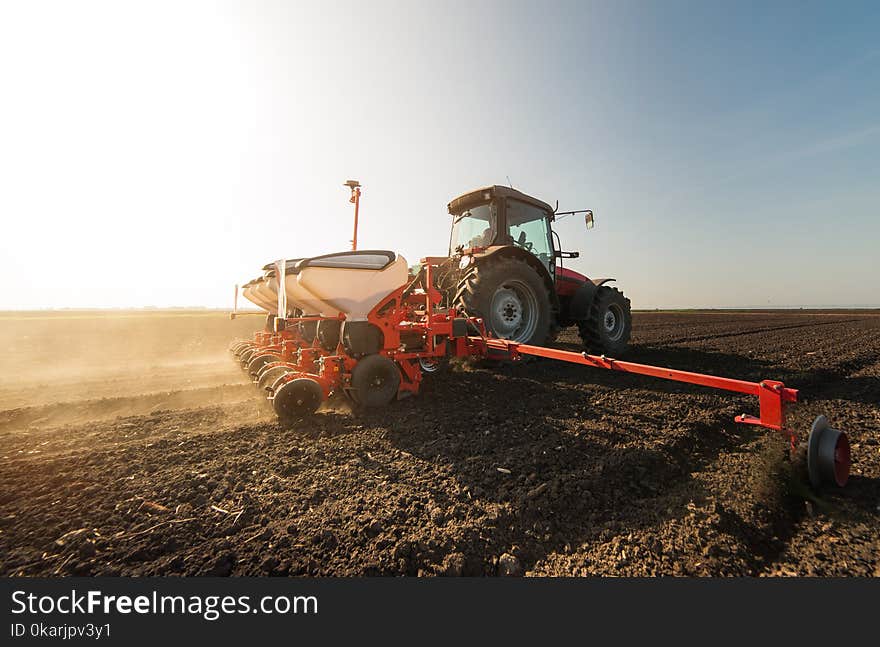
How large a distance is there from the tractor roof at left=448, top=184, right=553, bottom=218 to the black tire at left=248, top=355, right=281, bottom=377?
3.95 meters

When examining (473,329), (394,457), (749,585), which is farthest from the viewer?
(473,329)

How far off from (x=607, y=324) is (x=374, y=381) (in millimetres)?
5105

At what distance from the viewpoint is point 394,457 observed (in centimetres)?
292

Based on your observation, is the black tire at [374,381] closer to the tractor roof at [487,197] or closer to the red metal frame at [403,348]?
the red metal frame at [403,348]

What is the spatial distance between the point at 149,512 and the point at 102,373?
7.48m

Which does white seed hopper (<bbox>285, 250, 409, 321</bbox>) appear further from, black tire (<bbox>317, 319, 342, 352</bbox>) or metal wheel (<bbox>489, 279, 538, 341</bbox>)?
metal wheel (<bbox>489, 279, 538, 341</bbox>)

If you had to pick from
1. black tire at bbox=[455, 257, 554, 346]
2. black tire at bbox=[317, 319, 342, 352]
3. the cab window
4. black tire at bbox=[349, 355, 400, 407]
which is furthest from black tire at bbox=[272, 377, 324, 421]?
the cab window

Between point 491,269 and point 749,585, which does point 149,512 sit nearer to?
point 749,585

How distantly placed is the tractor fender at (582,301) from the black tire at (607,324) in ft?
0.21

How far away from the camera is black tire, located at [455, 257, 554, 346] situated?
5148 mm

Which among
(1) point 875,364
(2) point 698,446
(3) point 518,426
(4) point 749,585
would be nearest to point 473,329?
(3) point 518,426

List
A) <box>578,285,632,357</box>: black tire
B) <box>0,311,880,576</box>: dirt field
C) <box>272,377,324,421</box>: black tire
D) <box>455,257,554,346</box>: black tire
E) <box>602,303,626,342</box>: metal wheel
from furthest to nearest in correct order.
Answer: <box>602,303,626,342</box>: metal wheel → <box>578,285,632,357</box>: black tire → <box>455,257,554,346</box>: black tire → <box>272,377,324,421</box>: black tire → <box>0,311,880,576</box>: dirt field

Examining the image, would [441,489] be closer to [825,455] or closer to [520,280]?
[825,455]

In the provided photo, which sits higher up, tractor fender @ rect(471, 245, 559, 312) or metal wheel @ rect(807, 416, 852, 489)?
A: tractor fender @ rect(471, 245, 559, 312)
